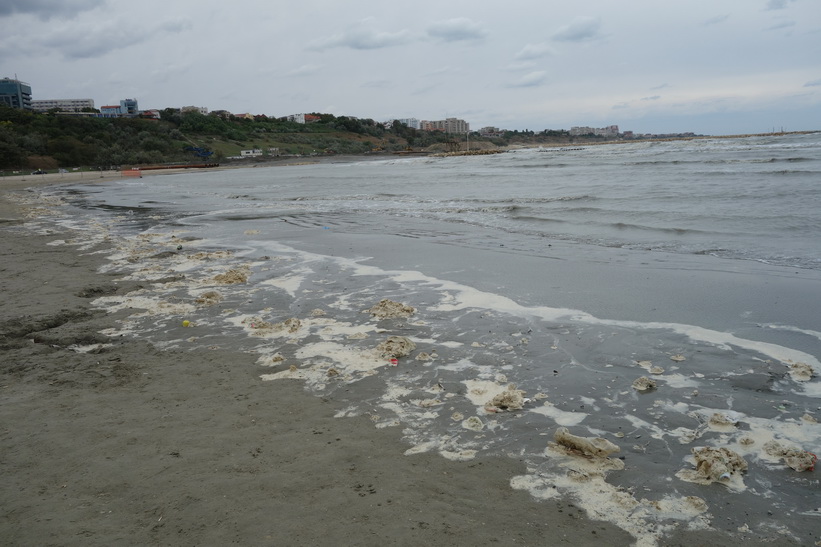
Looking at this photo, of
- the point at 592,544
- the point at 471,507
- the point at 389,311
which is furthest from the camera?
the point at 389,311

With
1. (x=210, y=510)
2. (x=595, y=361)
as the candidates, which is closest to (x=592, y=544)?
(x=210, y=510)

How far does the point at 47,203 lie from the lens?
23.2 meters

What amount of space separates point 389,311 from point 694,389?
323 centimetres

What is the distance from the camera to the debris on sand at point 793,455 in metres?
3.04

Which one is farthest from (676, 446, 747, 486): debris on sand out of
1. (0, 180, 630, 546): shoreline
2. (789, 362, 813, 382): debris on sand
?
(789, 362, 813, 382): debris on sand

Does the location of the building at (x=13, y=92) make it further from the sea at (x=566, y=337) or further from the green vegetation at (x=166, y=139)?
the sea at (x=566, y=337)

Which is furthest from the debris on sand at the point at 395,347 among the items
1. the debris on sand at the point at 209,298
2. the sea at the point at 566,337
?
the debris on sand at the point at 209,298

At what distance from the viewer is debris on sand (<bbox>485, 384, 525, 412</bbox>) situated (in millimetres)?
3826

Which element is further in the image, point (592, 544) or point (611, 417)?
point (611, 417)

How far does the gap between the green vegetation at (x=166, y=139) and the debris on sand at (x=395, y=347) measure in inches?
2643

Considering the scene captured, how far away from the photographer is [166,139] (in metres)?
86.1

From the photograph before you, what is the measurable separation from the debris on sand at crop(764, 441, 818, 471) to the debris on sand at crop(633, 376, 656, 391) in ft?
2.99

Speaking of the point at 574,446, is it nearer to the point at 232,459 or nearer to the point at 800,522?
the point at 800,522

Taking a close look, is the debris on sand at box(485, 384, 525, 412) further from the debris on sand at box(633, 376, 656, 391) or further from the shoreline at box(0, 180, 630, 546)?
the debris on sand at box(633, 376, 656, 391)
